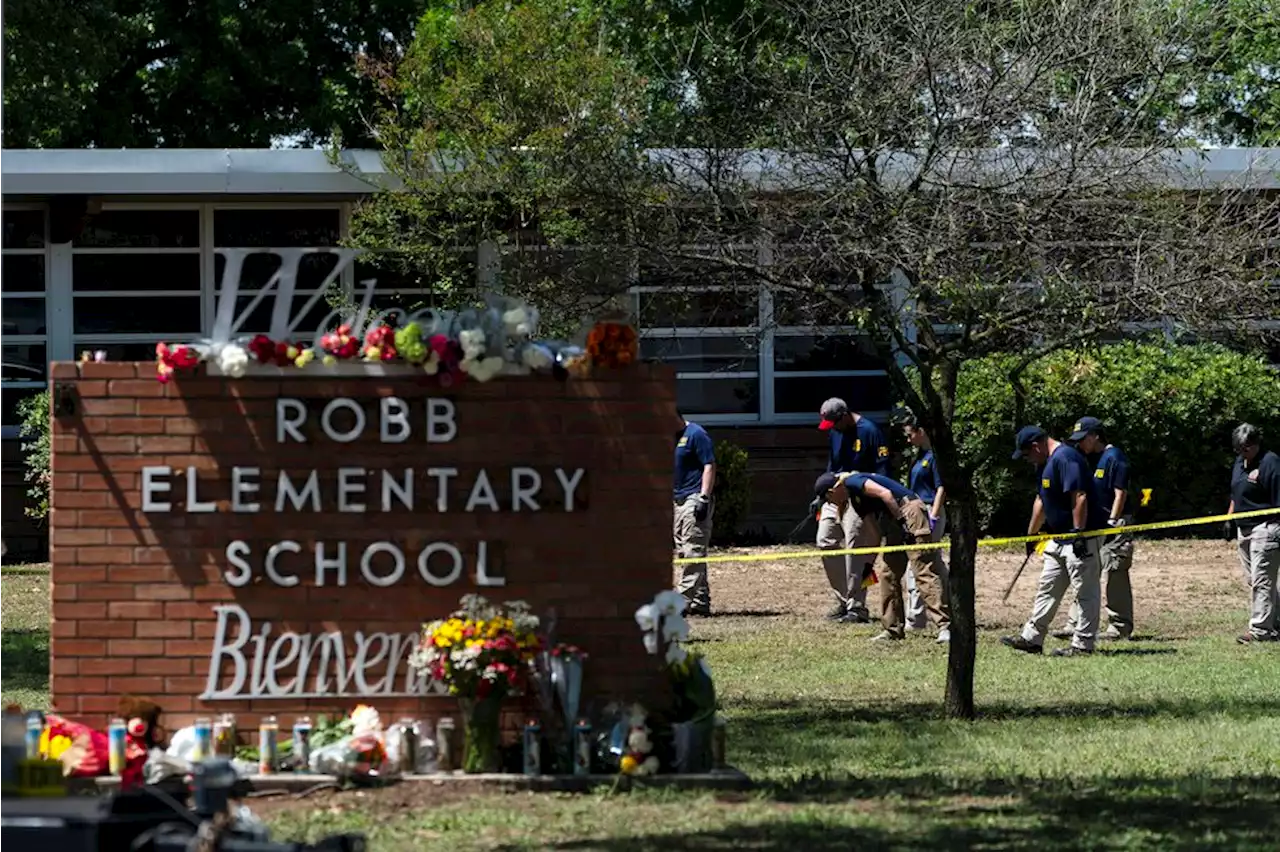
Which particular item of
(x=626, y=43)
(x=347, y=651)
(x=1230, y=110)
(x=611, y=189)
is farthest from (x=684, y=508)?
(x=1230, y=110)

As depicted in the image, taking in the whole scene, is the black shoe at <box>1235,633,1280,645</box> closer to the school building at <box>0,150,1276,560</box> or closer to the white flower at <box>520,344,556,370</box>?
the school building at <box>0,150,1276,560</box>

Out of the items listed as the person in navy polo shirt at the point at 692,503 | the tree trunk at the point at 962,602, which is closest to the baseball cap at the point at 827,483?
the person in navy polo shirt at the point at 692,503

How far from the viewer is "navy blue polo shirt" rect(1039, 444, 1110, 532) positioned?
14914mm

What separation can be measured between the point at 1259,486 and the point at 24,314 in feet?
48.9

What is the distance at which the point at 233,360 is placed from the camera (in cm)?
862

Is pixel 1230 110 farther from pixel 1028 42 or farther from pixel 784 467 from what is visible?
pixel 1028 42

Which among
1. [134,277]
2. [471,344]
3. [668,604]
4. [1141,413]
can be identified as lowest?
[668,604]

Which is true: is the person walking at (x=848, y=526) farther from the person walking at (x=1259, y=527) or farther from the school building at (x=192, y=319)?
the school building at (x=192, y=319)

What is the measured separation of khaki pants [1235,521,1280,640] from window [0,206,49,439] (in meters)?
14.4

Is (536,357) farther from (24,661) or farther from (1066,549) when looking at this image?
(1066,549)

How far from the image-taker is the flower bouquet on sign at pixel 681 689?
8.67 metres

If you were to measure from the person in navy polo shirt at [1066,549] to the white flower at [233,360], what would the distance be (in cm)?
788

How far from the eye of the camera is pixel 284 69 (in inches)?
1395

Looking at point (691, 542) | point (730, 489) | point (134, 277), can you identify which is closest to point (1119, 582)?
point (691, 542)
